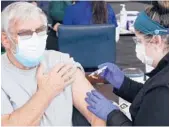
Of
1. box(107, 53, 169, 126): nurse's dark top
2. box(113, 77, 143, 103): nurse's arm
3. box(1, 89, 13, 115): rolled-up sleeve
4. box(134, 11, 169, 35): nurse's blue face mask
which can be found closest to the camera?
box(107, 53, 169, 126): nurse's dark top

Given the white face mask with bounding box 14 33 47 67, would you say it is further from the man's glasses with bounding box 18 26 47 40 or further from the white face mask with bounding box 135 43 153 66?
the white face mask with bounding box 135 43 153 66

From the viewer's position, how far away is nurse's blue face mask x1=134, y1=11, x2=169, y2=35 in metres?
1.43

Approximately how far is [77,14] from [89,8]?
0.39ft

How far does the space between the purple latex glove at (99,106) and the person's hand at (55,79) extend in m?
0.17

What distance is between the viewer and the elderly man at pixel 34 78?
151 centimetres

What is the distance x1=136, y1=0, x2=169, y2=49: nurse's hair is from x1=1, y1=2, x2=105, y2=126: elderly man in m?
0.39

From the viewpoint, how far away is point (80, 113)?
1.74 metres

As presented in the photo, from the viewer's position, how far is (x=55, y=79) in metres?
1.52

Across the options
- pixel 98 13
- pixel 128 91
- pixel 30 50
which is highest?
pixel 30 50

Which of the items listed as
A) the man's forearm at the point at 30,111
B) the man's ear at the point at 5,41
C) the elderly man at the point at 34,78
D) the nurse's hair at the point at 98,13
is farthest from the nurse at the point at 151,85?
the nurse's hair at the point at 98,13

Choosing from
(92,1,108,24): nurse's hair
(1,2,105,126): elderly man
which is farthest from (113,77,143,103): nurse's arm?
(92,1,108,24): nurse's hair

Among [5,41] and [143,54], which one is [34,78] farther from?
[143,54]

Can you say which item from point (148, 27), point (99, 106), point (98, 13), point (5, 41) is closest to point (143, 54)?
point (148, 27)

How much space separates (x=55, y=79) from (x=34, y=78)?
158mm
